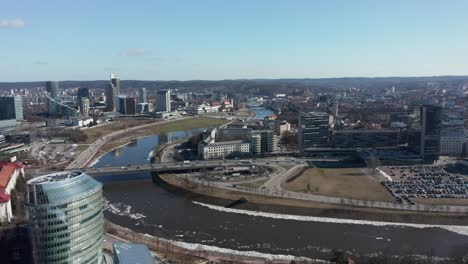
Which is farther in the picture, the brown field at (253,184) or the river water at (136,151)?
the river water at (136,151)

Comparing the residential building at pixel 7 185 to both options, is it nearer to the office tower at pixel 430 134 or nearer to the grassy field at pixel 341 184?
the grassy field at pixel 341 184

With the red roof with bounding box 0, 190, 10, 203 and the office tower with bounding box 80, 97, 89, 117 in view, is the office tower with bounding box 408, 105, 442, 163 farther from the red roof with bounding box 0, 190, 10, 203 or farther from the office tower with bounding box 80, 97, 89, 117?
the office tower with bounding box 80, 97, 89, 117

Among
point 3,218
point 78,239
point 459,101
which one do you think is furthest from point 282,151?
point 459,101

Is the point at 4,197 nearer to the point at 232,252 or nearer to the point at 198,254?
the point at 198,254

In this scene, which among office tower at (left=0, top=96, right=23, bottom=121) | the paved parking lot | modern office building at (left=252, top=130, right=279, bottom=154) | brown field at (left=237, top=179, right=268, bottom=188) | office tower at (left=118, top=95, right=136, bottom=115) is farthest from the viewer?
office tower at (left=118, top=95, right=136, bottom=115)

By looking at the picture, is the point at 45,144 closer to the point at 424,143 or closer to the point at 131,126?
the point at 131,126

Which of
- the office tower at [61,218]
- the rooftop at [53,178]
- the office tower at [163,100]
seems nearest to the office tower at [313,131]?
the rooftop at [53,178]

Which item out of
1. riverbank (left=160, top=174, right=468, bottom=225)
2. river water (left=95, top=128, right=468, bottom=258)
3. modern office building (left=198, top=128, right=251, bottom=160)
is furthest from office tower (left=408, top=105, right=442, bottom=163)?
modern office building (left=198, top=128, right=251, bottom=160)
